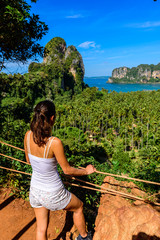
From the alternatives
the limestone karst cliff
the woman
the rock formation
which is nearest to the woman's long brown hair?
the woman

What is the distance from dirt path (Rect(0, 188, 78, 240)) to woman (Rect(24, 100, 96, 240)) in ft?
4.13

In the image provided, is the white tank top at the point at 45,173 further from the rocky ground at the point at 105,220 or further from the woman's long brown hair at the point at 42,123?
the rocky ground at the point at 105,220

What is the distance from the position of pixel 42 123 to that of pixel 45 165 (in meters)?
0.46

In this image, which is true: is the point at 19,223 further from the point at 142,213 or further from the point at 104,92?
the point at 104,92

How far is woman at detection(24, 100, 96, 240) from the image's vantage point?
165 centimetres

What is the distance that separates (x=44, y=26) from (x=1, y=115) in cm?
318

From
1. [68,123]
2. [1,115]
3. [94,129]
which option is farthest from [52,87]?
[1,115]

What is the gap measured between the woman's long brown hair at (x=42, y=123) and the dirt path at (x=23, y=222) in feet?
6.93

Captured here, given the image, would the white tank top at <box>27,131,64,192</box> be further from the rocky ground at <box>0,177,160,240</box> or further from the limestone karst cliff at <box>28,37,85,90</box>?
the limestone karst cliff at <box>28,37,85,90</box>

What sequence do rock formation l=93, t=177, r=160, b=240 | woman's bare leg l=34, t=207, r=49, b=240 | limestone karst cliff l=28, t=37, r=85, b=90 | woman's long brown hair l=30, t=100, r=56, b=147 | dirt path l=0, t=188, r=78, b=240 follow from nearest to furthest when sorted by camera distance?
woman's long brown hair l=30, t=100, r=56, b=147, woman's bare leg l=34, t=207, r=49, b=240, rock formation l=93, t=177, r=160, b=240, dirt path l=0, t=188, r=78, b=240, limestone karst cliff l=28, t=37, r=85, b=90

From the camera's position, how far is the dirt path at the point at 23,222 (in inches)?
115

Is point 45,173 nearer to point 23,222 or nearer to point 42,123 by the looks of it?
point 42,123

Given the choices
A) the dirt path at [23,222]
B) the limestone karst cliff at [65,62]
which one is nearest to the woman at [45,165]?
the dirt path at [23,222]

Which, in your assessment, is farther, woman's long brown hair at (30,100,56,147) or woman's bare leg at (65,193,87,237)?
woman's bare leg at (65,193,87,237)
